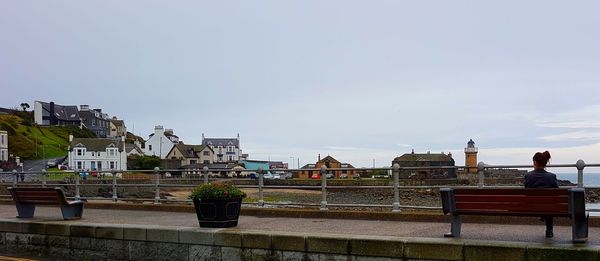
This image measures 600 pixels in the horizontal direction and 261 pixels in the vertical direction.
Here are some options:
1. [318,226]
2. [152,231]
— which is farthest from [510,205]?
[152,231]

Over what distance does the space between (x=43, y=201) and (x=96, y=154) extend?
106 metres

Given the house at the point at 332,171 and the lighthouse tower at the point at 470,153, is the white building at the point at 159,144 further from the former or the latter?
the lighthouse tower at the point at 470,153

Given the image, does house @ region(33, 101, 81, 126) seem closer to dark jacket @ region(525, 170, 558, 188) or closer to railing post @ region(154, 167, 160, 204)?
railing post @ region(154, 167, 160, 204)

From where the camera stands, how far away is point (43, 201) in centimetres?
1191

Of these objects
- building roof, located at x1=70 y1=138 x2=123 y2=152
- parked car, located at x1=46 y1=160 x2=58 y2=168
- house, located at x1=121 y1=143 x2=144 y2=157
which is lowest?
parked car, located at x1=46 y1=160 x2=58 y2=168

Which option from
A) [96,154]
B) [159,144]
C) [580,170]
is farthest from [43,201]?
[159,144]

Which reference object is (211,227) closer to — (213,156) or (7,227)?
(7,227)

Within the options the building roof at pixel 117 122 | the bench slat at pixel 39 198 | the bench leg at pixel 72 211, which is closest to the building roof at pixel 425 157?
the bench leg at pixel 72 211

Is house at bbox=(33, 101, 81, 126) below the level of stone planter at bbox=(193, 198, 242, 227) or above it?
above

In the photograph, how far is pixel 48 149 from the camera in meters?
127

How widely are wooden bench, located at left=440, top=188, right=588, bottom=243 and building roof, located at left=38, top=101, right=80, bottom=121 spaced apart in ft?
539

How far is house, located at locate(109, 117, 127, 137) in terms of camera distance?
17180 centimetres

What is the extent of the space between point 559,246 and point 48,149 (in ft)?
438

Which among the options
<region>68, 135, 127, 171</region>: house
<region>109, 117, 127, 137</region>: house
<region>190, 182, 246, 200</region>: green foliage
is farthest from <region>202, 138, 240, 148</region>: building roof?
<region>190, 182, 246, 200</region>: green foliage
